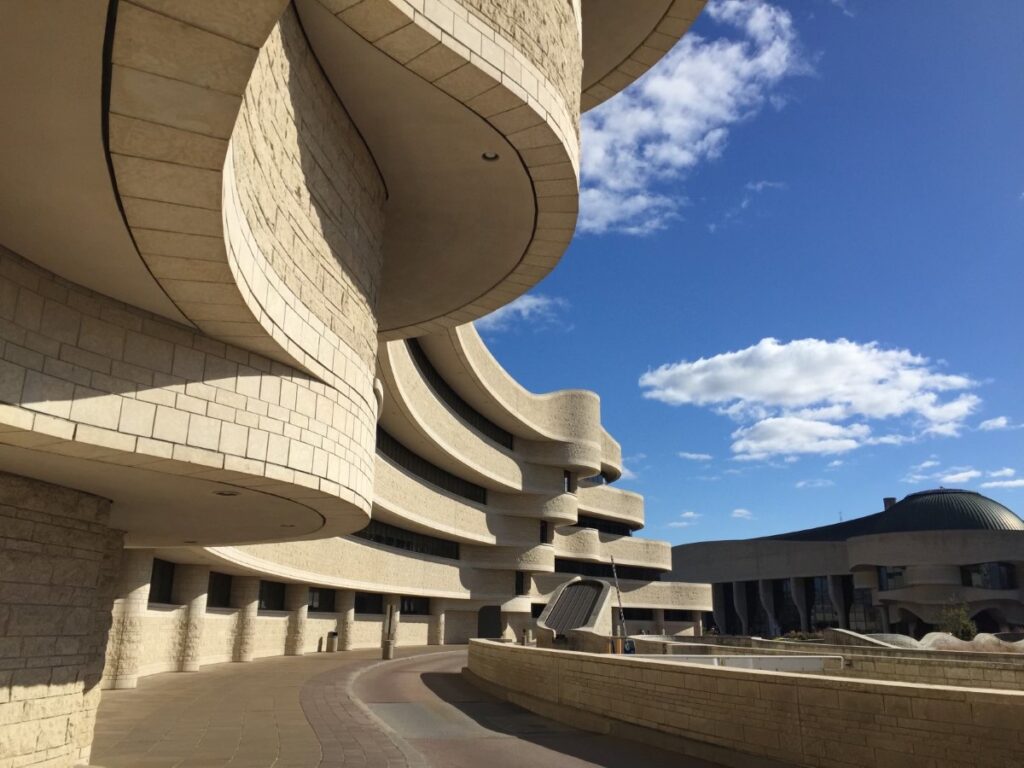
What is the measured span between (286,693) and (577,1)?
1563cm

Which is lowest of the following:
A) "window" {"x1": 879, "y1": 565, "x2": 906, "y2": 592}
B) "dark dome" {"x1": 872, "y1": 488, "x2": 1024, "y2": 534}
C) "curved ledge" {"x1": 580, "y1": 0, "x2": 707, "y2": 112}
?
"window" {"x1": 879, "y1": 565, "x2": 906, "y2": 592}

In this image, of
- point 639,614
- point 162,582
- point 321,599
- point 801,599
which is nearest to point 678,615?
point 639,614

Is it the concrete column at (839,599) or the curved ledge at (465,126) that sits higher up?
the curved ledge at (465,126)

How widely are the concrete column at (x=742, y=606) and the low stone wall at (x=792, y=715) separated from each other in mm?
70411

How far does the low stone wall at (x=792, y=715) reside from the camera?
308 inches

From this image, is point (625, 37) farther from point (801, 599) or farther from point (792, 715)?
point (801, 599)

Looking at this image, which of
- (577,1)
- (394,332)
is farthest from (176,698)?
(577,1)

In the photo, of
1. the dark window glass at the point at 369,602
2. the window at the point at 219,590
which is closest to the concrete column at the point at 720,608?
the dark window glass at the point at 369,602

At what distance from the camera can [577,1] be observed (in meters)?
12.0

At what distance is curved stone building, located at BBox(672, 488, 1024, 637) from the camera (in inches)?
2459

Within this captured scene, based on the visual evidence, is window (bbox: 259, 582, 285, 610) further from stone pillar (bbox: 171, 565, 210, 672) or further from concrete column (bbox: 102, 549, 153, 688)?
concrete column (bbox: 102, 549, 153, 688)

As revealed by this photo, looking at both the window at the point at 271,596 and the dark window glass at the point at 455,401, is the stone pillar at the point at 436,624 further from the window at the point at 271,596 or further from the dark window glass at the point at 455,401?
the window at the point at 271,596

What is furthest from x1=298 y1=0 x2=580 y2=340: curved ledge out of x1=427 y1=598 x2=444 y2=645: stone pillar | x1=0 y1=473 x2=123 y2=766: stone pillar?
x1=427 y1=598 x2=444 y2=645: stone pillar

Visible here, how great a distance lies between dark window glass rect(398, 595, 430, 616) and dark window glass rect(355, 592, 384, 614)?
219 centimetres
